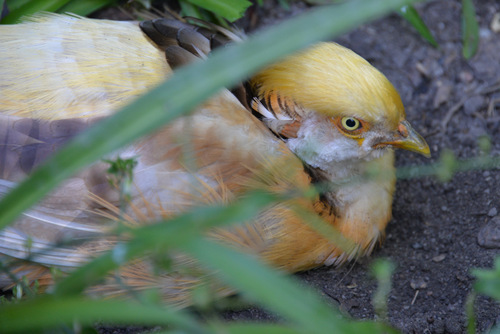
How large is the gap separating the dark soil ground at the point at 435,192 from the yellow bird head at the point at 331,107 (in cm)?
56

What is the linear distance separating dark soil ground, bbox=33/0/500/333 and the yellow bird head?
1.82 ft

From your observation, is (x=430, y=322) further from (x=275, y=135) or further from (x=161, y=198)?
(x=161, y=198)

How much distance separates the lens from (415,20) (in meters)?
3.54

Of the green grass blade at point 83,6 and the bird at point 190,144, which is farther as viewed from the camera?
the green grass blade at point 83,6

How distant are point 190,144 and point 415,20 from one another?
6.40ft

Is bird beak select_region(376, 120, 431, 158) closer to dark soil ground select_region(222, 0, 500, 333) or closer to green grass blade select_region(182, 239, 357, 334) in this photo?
dark soil ground select_region(222, 0, 500, 333)

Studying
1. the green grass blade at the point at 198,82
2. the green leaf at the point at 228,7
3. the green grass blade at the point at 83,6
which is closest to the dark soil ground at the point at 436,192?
the green leaf at the point at 228,7

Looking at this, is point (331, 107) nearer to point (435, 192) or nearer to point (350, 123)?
point (350, 123)

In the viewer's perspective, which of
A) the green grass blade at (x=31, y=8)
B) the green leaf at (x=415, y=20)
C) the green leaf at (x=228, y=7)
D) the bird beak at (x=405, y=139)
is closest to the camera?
the bird beak at (x=405, y=139)

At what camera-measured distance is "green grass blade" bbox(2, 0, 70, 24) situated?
3051mm

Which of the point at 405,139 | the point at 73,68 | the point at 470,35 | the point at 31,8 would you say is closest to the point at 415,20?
the point at 470,35

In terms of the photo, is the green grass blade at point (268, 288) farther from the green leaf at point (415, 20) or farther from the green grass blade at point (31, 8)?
the green leaf at point (415, 20)

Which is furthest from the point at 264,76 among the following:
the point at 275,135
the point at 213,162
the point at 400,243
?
the point at 400,243

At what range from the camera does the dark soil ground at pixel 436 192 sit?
8.58 feet
